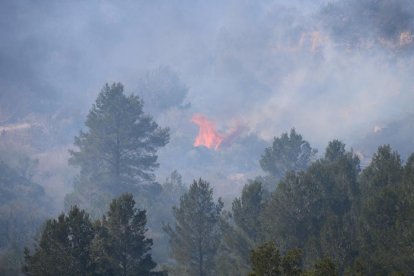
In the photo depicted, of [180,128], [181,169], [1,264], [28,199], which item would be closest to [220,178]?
[181,169]

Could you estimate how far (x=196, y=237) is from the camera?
104 ft

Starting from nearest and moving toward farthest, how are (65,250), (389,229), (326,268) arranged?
(326,268) < (389,229) < (65,250)

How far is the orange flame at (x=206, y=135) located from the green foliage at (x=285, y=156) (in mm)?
70173

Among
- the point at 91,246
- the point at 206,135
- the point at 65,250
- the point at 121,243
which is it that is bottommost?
the point at 65,250

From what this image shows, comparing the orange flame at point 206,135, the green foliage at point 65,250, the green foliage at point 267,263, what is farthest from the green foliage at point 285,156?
the orange flame at point 206,135

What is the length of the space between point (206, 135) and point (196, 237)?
321 ft

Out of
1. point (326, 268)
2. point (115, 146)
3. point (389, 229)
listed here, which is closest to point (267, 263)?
point (326, 268)

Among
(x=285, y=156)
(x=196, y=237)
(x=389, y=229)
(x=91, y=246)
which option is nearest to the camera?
(x=389, y=229)

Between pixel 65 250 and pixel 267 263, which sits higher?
pixel 65 250

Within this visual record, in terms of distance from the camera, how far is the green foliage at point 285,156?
5100cm

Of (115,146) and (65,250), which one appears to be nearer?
(65,250)

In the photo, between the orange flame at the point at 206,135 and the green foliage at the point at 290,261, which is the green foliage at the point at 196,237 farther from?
the orange flame at the point at 206,135

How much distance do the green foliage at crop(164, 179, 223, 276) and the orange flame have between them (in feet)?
294

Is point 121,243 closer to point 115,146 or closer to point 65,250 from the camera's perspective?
point 65,250
